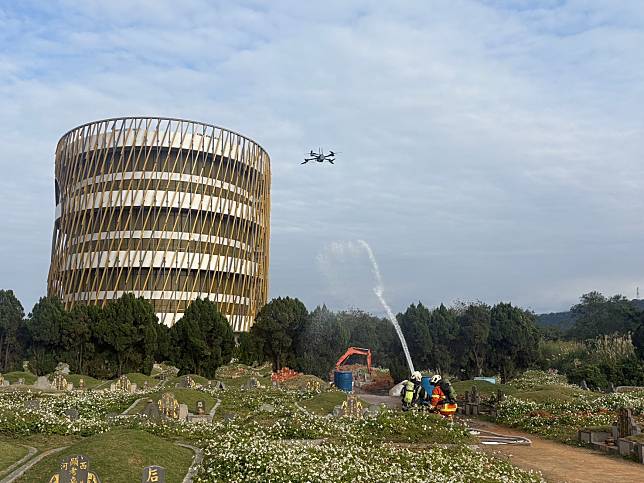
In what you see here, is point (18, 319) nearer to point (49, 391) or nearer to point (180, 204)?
point (49, 391)

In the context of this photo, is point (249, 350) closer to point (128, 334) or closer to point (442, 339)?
point (128, 334)

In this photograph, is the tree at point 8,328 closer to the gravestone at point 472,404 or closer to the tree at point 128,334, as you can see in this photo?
the tree at point 128,334

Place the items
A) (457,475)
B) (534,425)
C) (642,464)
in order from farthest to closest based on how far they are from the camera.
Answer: (534,425), (642,464), (457,475)

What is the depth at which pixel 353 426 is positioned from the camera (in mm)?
22688

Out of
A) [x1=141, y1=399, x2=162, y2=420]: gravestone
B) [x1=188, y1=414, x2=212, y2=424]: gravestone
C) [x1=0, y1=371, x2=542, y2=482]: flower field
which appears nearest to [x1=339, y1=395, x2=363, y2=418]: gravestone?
[x1=0, y1=371, x2=542, y2=482]: flower field

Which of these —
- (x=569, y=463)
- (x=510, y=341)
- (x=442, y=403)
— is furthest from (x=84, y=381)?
(x=510, y=341)

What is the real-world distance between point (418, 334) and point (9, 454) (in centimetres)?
4288

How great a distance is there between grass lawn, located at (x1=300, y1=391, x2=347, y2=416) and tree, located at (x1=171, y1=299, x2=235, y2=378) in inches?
924

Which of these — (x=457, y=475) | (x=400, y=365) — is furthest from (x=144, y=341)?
(x=457, y=475)

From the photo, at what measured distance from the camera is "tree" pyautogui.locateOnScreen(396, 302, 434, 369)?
5562 centimetres

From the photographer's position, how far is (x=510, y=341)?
55344 mm

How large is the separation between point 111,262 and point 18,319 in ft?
84.1

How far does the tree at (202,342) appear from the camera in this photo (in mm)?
55906

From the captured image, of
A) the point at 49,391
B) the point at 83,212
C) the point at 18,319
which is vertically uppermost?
the point at 83,212
